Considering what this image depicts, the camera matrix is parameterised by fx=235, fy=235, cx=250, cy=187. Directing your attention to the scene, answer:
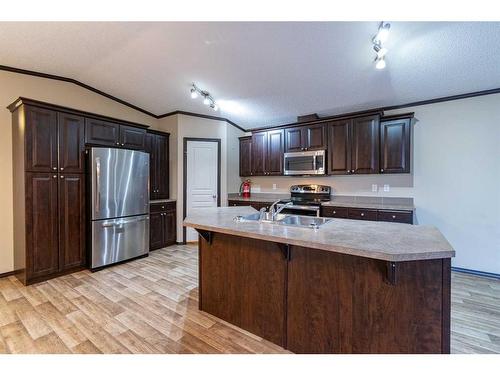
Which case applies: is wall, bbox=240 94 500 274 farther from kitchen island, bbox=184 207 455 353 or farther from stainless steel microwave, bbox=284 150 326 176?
kitchen island, bbox=184 207 455 353

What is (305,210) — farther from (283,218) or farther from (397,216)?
(283,218)

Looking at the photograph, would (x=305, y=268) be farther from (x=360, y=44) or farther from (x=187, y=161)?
(x=187, y=161)

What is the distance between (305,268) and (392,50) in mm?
2452

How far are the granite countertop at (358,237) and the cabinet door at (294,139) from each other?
2.42 m

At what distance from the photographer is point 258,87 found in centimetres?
352

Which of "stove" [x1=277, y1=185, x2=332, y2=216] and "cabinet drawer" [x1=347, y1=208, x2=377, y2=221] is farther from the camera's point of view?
"stove" [x1=277, y1=185, x2=332, y2=216]

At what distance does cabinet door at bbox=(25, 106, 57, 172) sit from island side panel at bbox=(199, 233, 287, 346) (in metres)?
2.39

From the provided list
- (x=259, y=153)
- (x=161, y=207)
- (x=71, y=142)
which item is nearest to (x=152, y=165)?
(x=161, y=207)

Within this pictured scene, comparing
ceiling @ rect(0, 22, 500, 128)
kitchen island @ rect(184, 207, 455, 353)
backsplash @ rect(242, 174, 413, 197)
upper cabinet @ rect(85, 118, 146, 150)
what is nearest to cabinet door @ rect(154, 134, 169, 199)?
upper cabinet @ rect(85, 118, 146, 150)

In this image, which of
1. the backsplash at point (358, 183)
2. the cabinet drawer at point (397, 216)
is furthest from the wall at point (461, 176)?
the cabinet drawer at point (397, 216)

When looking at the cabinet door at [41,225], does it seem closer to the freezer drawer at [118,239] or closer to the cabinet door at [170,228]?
the freezer drawer at [118,239]

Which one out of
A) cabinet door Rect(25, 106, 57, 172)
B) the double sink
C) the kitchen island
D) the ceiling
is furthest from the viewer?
cabinet door Rect(25, 106, 57, 172)

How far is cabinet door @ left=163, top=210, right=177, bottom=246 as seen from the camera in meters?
4.54
